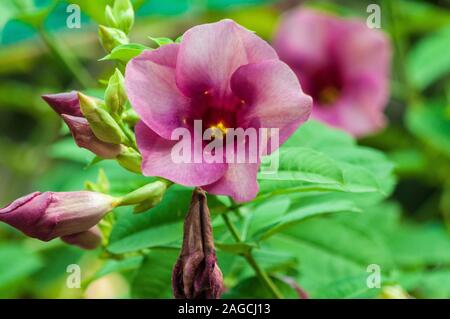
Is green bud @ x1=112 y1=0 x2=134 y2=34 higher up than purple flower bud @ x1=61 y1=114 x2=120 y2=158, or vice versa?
green bud @ x1=112 y1=0 x2=134 y2=34

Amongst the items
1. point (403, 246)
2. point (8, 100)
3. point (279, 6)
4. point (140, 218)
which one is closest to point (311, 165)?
point (140, 218)

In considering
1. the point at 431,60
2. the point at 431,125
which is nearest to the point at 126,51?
the point at 431,125

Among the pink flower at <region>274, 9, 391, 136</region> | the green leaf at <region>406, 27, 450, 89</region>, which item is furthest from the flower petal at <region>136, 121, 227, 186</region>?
the green leaf at <region>406, 27, 450, 89</region>

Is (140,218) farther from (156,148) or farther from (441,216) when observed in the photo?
(441,216)

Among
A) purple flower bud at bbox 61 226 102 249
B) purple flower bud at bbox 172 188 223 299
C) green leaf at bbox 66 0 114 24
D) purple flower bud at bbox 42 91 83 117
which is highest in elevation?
green leaf at bbox 66 0 114 24

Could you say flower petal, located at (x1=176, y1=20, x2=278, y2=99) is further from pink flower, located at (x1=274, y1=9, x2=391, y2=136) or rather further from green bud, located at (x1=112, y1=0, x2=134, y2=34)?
pink flower, located at (x1=274, y1=9, x2=391, y2=136)

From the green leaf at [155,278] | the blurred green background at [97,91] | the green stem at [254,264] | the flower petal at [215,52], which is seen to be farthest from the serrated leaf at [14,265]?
the flower petal at [215,52]

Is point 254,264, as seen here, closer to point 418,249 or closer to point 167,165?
point 167,165

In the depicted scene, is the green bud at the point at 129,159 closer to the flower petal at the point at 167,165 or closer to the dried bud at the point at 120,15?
the flower petal at the point at 167,165
